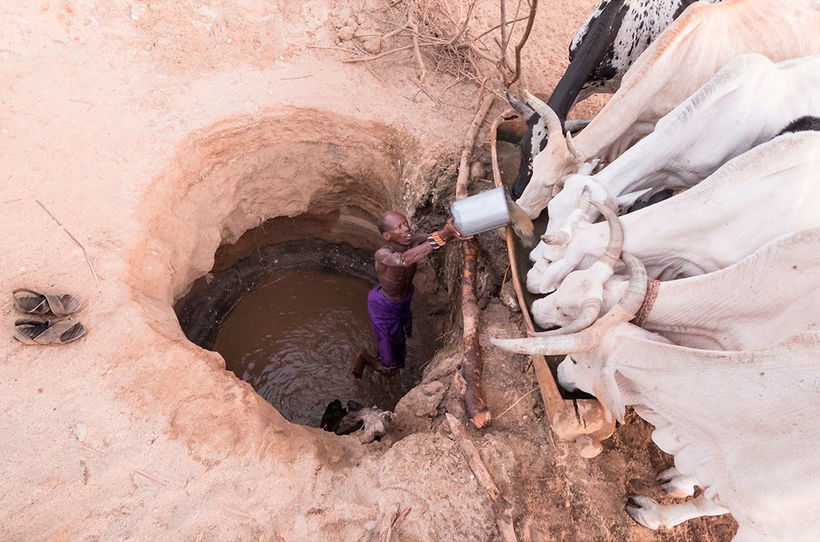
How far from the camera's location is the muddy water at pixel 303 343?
450 centimetres

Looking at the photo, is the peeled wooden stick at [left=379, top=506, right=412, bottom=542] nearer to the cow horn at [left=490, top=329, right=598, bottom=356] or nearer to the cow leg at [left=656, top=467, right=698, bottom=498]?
the cow horn at [left=490, top=329, right=598, bottom=356]

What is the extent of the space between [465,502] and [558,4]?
5.79m

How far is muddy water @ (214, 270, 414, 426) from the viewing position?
14.8ft

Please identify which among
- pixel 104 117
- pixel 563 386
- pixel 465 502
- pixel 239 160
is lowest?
pixel 465 502

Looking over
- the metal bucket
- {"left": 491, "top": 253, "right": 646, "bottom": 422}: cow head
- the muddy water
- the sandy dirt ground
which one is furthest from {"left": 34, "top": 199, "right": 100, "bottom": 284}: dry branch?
{"left": 491, "top": 253, "right": 646, "bottom": 422}: cow head

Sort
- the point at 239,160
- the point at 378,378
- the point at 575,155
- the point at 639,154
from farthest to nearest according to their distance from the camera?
the point at 378,378
the point at 239,160
the point at 575,155
the point at 639,154

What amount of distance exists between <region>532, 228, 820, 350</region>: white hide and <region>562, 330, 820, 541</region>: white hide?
0.70ft

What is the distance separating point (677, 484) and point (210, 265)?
3677 millimetres

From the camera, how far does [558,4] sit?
590 centimetres

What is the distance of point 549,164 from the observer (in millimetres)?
2957

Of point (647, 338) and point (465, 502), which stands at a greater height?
point (647, 338)

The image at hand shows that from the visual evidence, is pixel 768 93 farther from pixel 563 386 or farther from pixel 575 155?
pixel 563 386

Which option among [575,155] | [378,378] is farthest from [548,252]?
[378,378]

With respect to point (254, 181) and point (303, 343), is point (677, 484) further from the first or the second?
point (254, 181)
